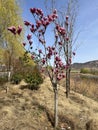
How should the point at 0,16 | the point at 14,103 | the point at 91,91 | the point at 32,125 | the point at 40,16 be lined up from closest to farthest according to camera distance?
1. the point at 40,16
2. the point at 32,125
3. the point at 14,103
4. the point at 0,16
5. the point at 91,91

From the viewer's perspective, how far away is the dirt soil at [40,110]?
8031 mm

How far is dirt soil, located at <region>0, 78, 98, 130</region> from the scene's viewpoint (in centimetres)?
803

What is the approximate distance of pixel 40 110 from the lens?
9.05 meters

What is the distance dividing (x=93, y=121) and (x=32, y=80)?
16.4 ft

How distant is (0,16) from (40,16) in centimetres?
535

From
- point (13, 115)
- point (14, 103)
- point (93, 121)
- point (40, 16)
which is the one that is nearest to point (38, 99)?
point (14, 103)

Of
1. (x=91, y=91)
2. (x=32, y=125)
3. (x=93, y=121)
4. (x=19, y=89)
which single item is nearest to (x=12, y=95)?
(x=19, y=89)

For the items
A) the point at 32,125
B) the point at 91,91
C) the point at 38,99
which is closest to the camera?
the point at 32,125

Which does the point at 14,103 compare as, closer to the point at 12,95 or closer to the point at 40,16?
the point at 12,95

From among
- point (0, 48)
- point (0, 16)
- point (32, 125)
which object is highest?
point (0, 16)

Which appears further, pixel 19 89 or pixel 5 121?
pixel 19 89

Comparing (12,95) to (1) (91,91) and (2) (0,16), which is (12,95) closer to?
(2) (0,16)

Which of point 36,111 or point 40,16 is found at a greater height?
point 40,16

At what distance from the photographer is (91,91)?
47.3ft
